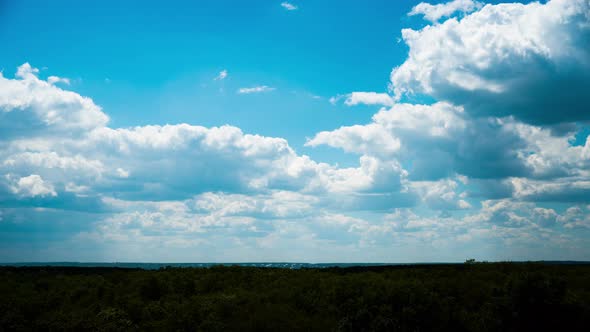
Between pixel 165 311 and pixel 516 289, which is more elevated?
pixel 516 289

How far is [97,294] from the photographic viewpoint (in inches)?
1774

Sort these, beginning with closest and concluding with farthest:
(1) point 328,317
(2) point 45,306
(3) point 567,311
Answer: (3) point 567,311, (1) point 328,317, (2) point 45,306

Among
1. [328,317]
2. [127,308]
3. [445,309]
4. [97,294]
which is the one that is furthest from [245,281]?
[445,309]

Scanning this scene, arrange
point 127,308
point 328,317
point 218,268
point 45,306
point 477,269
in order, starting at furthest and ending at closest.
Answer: point 218,268, point 477,269, point 45,306, point 127,308, point 328,317

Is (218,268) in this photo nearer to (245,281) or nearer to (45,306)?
(245,281)

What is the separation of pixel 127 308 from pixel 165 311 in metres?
4.24

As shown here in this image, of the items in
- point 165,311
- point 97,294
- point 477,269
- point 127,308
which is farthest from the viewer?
point 477,269

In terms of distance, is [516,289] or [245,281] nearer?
[516,289]

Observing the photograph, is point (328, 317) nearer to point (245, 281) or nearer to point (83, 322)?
point (83, 322)

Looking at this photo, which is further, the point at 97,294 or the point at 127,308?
the point at 97,294

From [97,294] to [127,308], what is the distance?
41.5 ft

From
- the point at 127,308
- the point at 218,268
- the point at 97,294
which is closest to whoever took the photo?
the point at 127,308

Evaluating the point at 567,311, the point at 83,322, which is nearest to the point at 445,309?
the point at 567,311

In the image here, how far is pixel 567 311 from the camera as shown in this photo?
24.0 meters
